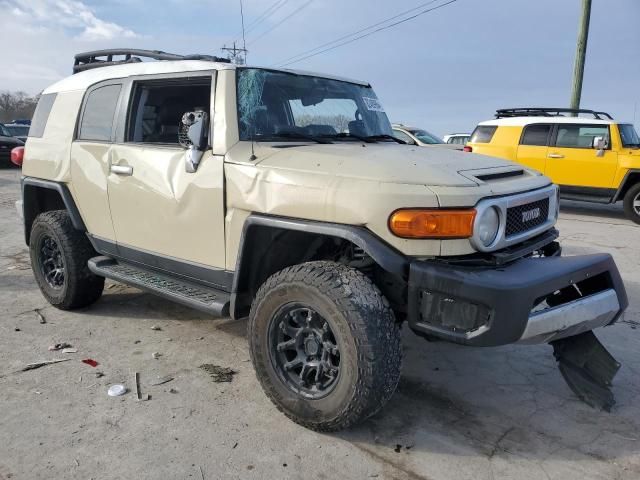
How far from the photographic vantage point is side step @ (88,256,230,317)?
3.34 meters

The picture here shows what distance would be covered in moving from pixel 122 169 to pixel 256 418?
2034 mm

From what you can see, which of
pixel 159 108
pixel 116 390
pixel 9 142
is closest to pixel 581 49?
pixel 159 108

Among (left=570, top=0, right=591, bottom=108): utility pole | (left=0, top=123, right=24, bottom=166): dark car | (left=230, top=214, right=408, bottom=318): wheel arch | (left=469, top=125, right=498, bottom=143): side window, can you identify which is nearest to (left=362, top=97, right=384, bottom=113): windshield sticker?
(left=230, top=214, right=408, bottom=318): wheel arch

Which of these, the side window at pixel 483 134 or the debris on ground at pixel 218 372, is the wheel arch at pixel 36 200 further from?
the side window at pixel 483 134

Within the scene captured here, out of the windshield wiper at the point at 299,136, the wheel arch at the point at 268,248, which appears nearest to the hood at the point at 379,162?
the windshield wiper at the point at 299,136

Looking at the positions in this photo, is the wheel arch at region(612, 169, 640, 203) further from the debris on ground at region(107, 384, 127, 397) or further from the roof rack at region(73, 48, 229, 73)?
the debris on ground at region(107, 384, 127, 397)

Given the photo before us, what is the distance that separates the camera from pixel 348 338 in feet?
8.66

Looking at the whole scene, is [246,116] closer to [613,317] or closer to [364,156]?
[364,156]

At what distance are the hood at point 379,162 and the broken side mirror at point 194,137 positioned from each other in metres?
→ 0.37

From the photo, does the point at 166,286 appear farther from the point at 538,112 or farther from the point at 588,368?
the point at 538,112

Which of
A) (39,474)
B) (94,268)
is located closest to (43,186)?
(94,268)

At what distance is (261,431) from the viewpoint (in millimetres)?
2912

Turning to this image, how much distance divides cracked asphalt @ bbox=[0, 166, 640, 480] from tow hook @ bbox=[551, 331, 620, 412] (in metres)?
0.09

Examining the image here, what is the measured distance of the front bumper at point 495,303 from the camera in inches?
96.8
